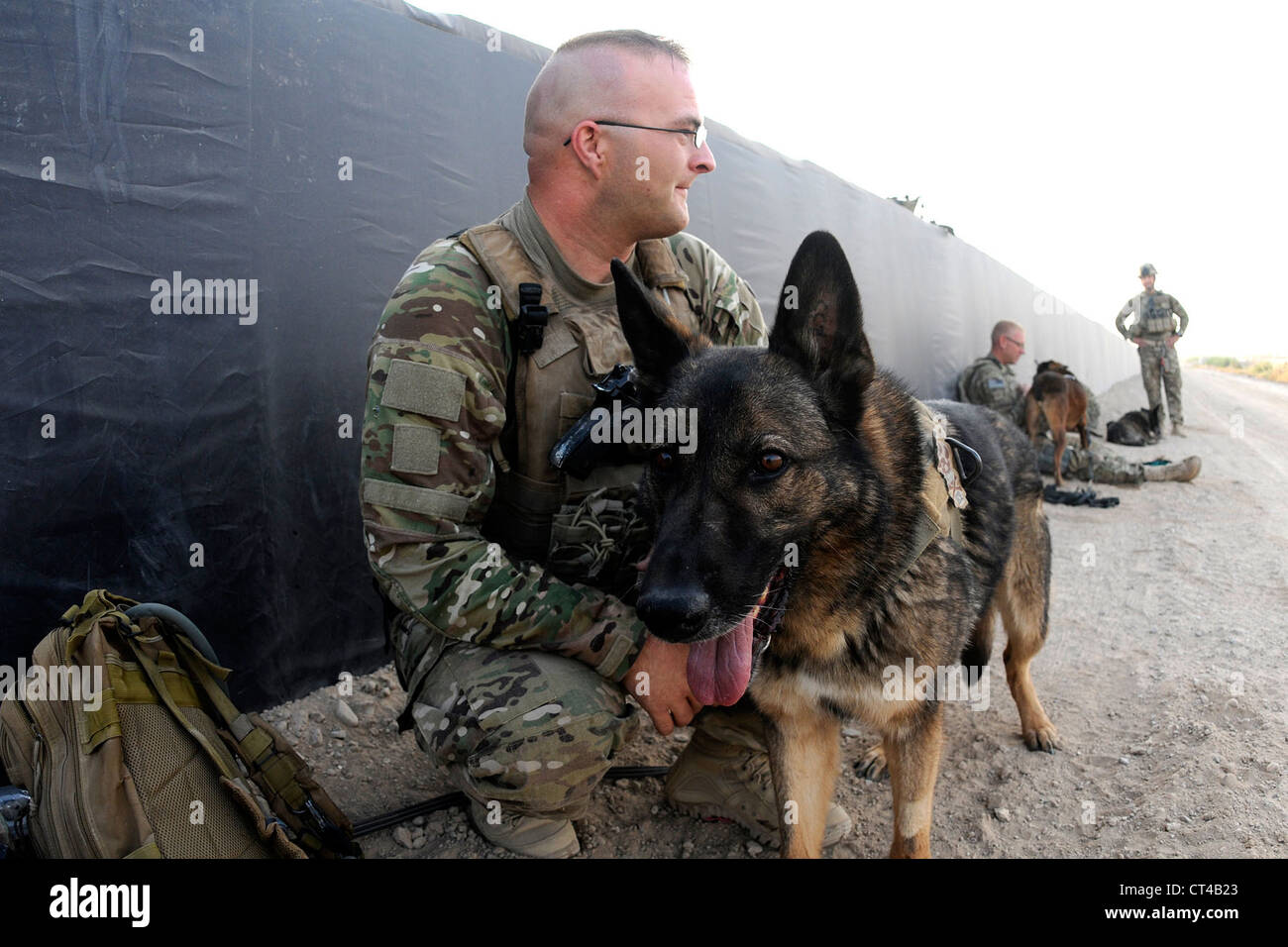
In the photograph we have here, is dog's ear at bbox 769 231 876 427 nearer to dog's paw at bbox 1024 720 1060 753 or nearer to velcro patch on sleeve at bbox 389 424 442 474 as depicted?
velcro patch on sleeve at bbox 389 424 442 474

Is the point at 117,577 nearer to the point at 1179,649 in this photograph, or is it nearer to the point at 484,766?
the point at 484,766

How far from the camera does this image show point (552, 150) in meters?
2.68

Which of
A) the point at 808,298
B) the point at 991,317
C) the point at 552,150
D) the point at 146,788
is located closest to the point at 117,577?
the point at 146,788

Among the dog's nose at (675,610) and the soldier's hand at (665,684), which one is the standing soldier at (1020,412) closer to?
the soldier's hand at (665,684)

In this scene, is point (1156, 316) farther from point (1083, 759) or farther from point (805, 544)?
point (805, 544)

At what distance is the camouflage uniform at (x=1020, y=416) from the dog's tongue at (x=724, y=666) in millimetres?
8411

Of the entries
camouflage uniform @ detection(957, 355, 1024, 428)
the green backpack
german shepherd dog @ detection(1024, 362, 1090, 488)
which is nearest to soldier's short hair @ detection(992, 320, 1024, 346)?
camouflage uniform @ detection(957, 355, 1024, 428)

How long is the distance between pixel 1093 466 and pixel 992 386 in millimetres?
1719

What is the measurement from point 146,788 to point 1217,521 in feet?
29.0

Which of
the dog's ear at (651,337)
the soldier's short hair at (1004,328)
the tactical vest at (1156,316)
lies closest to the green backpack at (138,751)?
the dog's ear at (651,337)

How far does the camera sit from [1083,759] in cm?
315

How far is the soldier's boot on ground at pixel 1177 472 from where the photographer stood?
9.58 meters

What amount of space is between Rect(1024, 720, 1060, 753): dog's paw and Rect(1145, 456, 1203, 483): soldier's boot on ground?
25.7ft

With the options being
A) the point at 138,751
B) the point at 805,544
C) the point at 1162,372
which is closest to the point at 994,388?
the point at 1162,372
